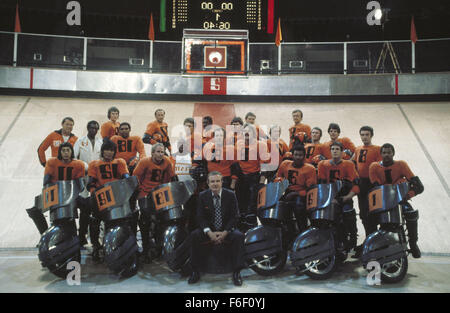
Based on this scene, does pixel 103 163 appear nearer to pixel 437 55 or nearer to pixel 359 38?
pixel 437 55

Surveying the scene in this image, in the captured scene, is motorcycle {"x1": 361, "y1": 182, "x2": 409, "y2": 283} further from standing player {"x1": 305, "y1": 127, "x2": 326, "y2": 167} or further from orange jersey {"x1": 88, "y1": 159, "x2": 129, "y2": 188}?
orange jersey {"x1": 88, "y1": 159, "x2": 129, "y2": 188}

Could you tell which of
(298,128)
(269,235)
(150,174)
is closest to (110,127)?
(150,174)

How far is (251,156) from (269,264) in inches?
57.5

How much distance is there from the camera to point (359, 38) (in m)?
12.3

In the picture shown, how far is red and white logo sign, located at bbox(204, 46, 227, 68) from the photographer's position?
8.79 metres

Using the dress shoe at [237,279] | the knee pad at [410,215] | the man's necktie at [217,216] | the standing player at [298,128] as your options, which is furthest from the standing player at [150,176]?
the knee pad at [410,215]

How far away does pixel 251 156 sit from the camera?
507cm

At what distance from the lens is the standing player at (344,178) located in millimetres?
4504

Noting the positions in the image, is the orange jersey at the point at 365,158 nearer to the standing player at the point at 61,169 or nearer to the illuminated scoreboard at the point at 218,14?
the standing player at the point at 61,169

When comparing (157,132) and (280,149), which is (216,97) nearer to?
(157,132)

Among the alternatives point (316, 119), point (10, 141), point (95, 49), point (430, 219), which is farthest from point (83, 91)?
point (430, 219)

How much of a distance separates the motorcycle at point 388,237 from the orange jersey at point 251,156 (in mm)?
1506

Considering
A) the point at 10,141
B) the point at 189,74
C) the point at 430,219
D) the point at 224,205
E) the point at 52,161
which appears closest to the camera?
the point at 224,205

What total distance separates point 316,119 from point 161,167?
5.69m
